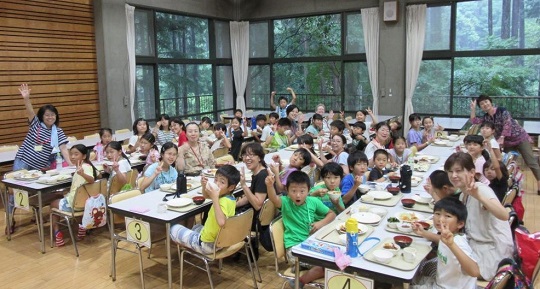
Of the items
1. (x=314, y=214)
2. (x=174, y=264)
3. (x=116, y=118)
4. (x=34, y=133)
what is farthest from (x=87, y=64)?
(x=314, y=214)

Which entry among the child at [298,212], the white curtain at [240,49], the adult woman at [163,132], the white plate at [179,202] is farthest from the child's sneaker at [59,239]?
the white curtain at [240,49]

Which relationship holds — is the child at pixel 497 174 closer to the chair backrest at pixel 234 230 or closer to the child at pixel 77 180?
the chair backrest at pixel 234 230

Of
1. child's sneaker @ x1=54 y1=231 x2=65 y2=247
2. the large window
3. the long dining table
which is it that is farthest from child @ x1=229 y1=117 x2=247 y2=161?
the large window

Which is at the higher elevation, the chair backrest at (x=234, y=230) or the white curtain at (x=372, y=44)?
the white curtain at (x=372, y=44)

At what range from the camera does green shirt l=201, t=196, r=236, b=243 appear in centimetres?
338

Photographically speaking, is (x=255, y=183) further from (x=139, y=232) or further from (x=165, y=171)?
(x=165, y=171)

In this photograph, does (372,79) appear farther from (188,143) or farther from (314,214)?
(314,214)

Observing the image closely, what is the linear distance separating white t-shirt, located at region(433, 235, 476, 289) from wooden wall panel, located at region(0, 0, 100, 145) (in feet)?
24.6

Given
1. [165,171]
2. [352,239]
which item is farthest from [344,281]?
[165,171]

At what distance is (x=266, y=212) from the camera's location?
375 cm

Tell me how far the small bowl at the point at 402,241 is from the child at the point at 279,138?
395 centimetres

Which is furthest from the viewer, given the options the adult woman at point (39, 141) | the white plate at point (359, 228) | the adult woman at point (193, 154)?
the adult woman at point (39, 141)

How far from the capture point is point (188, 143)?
5332 mm

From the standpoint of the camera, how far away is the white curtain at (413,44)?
30.7 ft
